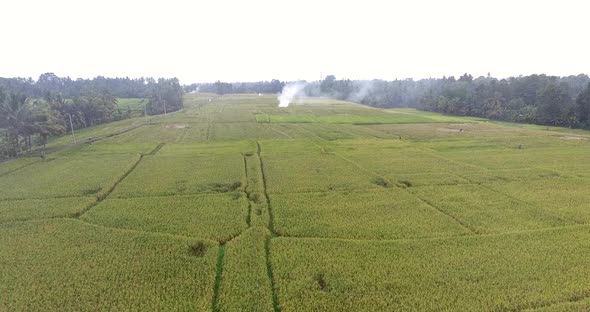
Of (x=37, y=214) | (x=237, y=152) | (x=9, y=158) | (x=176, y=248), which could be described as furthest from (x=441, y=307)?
(x=9, y=158)

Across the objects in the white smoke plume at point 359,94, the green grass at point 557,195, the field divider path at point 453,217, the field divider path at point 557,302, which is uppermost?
the white smoke plume at point 359,94

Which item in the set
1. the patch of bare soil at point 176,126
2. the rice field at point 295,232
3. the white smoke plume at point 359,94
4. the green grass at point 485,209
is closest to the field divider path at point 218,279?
→ the rice field at point 295,232

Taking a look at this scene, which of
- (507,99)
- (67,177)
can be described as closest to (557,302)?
(67,177)

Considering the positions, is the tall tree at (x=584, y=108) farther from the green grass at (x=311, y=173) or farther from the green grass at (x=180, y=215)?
the green grass at (x=180, y=215)

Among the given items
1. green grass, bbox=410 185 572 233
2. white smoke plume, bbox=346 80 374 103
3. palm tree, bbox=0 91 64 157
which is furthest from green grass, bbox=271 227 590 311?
white smoke plume, bbox=346 80 374 103

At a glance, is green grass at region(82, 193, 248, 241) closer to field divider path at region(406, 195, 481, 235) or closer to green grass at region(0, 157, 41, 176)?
field divider path at region(406, 195, 481, 235)

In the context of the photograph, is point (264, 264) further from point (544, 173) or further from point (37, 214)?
point (544, 173)

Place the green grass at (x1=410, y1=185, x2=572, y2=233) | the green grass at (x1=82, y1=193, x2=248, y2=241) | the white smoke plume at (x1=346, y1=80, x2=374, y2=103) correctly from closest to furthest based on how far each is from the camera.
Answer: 1. the green grass at (x1=82, y1=193, x2=248, y2=241)
2. the green grass at (x1=410, y1=185, x2=572, y2=233)
3. the white smoke plume at (x1=346, y1=80, x2=374, y2=103)
